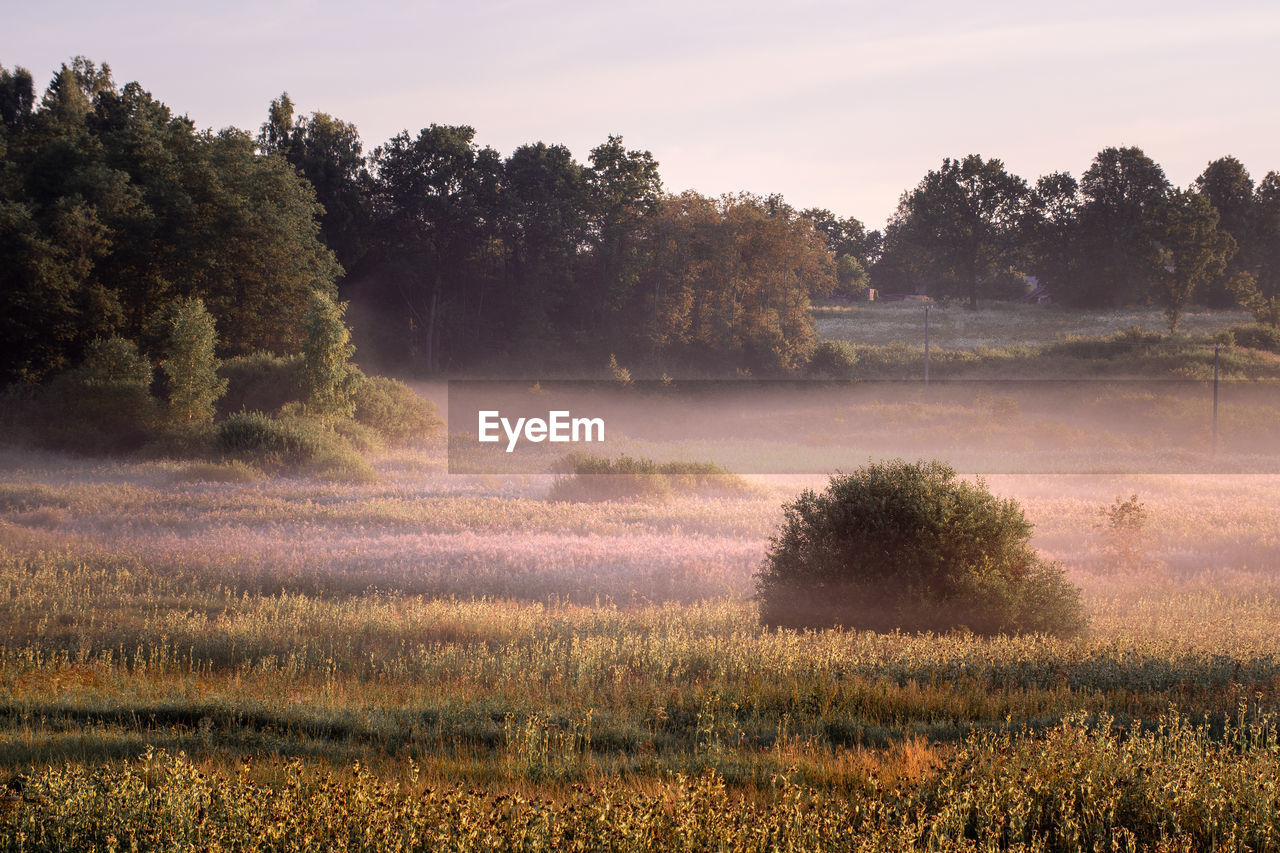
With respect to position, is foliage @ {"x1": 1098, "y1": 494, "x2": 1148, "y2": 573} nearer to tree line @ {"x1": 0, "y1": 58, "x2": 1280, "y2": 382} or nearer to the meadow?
the meadow

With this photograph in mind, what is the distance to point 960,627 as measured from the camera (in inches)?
464

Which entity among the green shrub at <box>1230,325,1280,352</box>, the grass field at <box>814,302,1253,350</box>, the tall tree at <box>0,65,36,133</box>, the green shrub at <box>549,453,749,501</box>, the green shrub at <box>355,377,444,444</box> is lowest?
the green shrub at <box>549,453,749,501</box>

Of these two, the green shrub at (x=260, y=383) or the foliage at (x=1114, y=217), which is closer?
the green shrub at (x=260, y=383)

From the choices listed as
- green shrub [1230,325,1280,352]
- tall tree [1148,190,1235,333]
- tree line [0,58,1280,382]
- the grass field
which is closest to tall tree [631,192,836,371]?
tree line [0,58,1280,382]

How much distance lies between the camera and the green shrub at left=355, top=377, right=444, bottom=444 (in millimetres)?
40500

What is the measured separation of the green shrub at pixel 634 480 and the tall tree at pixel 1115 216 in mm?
61117

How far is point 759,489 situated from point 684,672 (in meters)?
19.2

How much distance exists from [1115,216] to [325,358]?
2744 inches

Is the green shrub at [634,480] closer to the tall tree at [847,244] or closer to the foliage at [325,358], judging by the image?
the foliage at [325,358]

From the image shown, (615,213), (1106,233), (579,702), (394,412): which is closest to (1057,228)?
(1106,233)

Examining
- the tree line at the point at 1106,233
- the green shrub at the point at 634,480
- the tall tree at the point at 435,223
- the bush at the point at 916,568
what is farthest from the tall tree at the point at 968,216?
the bush at the point at 916,568

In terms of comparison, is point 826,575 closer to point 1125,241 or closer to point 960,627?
point 960,627

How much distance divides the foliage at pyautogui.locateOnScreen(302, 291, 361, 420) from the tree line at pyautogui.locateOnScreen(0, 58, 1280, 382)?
10.4m

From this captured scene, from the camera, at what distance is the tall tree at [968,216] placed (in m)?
83.2
